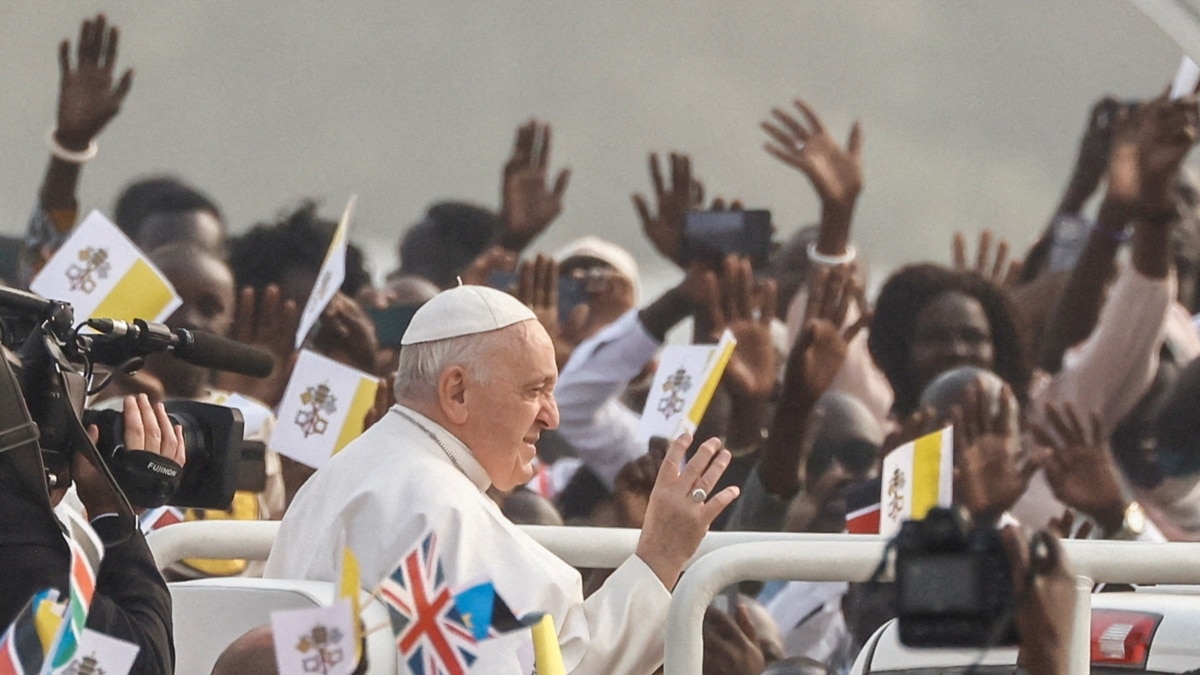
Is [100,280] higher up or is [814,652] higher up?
[100,280]

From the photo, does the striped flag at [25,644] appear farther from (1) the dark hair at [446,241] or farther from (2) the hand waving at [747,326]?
(1) the dark hair at [446,241]

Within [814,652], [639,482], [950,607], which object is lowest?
[814,652]

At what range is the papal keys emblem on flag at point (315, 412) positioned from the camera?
613 cm

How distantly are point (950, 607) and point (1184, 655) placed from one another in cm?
116

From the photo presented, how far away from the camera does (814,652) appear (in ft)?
19.0

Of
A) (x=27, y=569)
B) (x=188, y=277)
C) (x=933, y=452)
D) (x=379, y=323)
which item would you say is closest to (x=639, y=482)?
(x=933, y=452)

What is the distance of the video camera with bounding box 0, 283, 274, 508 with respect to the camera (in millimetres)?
2736

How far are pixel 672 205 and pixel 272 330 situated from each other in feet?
5.05

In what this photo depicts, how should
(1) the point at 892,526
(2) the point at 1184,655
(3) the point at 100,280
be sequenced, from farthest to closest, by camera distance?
(3) the point at 100,280
(1) the point at 892,526
(2) the point at 1184,655

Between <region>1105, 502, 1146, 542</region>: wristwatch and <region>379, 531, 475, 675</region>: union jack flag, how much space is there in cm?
303

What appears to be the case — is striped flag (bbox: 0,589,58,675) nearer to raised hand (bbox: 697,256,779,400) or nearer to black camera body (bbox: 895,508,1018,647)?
black camera body (bbox: 895,508,1018,647)

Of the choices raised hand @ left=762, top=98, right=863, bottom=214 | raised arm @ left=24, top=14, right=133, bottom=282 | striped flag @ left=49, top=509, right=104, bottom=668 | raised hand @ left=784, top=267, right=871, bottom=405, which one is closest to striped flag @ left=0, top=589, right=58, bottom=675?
striped flag @ left=49, top=509, right=104, bottom=668

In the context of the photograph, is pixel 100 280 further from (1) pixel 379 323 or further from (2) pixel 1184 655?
(2) pixel 1184 655

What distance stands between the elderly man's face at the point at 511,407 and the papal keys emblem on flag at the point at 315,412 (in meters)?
2.29
